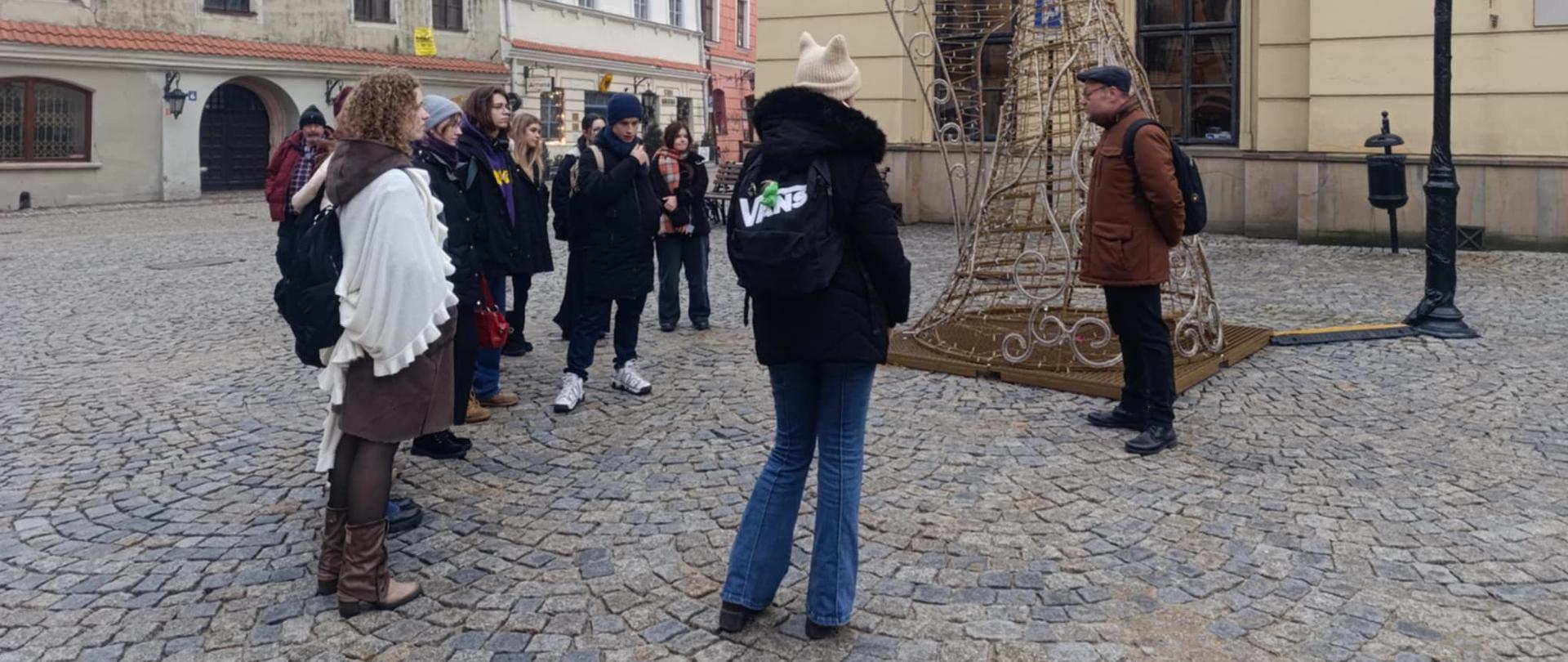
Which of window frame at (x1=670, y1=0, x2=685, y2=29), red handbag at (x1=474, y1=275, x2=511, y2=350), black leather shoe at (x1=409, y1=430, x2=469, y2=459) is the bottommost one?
black leather shoe at (x1=409, y1=430, x2=469, y2=459)

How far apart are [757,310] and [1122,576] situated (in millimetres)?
1515

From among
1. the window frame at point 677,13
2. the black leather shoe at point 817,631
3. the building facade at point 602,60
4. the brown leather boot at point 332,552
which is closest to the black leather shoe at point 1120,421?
the black leather shoe at point 817,631

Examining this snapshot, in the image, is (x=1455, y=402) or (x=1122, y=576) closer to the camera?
(x=1122, y=576)

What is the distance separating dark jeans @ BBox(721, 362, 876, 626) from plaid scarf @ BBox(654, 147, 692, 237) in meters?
5.05

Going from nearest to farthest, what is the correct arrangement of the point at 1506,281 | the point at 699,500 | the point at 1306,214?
the point at 699,500
the point at 1506,281
the point at 1306,214

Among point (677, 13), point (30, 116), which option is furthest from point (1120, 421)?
point (677, 13)

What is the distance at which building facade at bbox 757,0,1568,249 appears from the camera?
11.7 metres

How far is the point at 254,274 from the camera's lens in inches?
473

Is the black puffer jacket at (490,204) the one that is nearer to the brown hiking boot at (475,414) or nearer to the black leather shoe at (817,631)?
the brown hiking boot at (475,414)

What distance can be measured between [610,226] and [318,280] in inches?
105

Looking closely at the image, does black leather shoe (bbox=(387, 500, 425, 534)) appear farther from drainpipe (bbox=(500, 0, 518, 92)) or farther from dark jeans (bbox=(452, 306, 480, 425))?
drainpipe (bbox=(500, 0, 518, 92))

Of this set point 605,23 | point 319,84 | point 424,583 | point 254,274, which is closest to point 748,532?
point 424,583

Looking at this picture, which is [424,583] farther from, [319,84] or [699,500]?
[319,84]

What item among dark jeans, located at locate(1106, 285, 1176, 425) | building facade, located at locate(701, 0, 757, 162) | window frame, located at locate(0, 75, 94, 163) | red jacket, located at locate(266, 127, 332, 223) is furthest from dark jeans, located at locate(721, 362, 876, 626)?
building facade, located at locate(701, 0, 757, 162)
